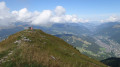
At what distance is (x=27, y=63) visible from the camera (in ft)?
36.6

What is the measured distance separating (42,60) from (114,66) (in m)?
187

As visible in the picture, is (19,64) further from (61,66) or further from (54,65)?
(61,66)

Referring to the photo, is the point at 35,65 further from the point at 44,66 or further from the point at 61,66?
the point at 61,66

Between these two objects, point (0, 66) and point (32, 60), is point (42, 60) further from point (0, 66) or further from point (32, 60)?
point (0, 66)

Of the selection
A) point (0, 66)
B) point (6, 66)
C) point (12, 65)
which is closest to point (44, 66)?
point (12, 65)

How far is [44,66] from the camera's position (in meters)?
11.0

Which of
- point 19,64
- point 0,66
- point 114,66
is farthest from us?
point 114,66

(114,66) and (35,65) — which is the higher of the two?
(35,65)

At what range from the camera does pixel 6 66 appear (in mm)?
11094

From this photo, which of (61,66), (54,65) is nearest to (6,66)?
(54,65)

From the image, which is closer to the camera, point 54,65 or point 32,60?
point 54,65

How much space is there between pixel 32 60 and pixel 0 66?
3.64 metres

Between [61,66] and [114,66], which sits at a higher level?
[61,66]

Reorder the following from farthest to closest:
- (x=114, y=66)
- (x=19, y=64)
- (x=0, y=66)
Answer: (x=114, y=66) < (x=0, y=66) < (x=19, y=64)
